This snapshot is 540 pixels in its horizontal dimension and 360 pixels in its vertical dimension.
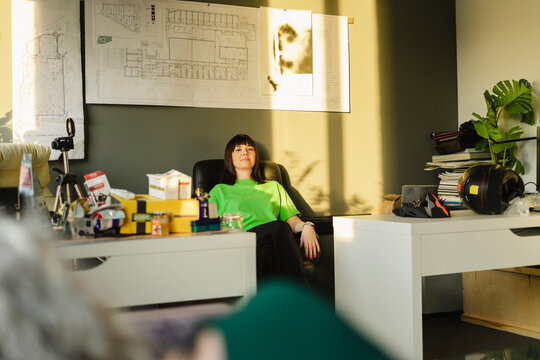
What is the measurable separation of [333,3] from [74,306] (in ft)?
12.0

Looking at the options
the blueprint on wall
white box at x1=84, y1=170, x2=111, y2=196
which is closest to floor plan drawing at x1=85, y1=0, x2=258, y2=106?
the blueprint on wall

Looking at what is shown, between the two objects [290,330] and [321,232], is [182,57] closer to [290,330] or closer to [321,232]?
[321,232]

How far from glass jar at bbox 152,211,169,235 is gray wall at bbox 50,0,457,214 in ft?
5.20

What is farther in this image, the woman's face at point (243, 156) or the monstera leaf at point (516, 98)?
the monstera leaf at point (516, 98)

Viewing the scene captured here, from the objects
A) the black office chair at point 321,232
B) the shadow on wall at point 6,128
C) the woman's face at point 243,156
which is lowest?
the black office chair at point 321,232

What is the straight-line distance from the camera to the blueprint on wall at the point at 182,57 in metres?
3.00

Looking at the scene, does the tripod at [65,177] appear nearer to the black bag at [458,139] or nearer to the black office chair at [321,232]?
the black office chair at [321,232]

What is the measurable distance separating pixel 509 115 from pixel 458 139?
1.23 ft

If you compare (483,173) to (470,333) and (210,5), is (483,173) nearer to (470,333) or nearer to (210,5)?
(470,333)

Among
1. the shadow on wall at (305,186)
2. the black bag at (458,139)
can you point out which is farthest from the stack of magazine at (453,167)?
the shadow on wall at (305,186)

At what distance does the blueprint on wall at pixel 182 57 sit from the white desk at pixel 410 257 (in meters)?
1.50

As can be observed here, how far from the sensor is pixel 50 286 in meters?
0.24

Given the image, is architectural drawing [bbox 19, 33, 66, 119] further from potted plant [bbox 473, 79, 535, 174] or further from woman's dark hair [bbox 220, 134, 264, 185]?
potted plant [bbox 473, 79, 535, 174]

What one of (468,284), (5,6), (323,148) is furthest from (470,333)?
(5,6)
